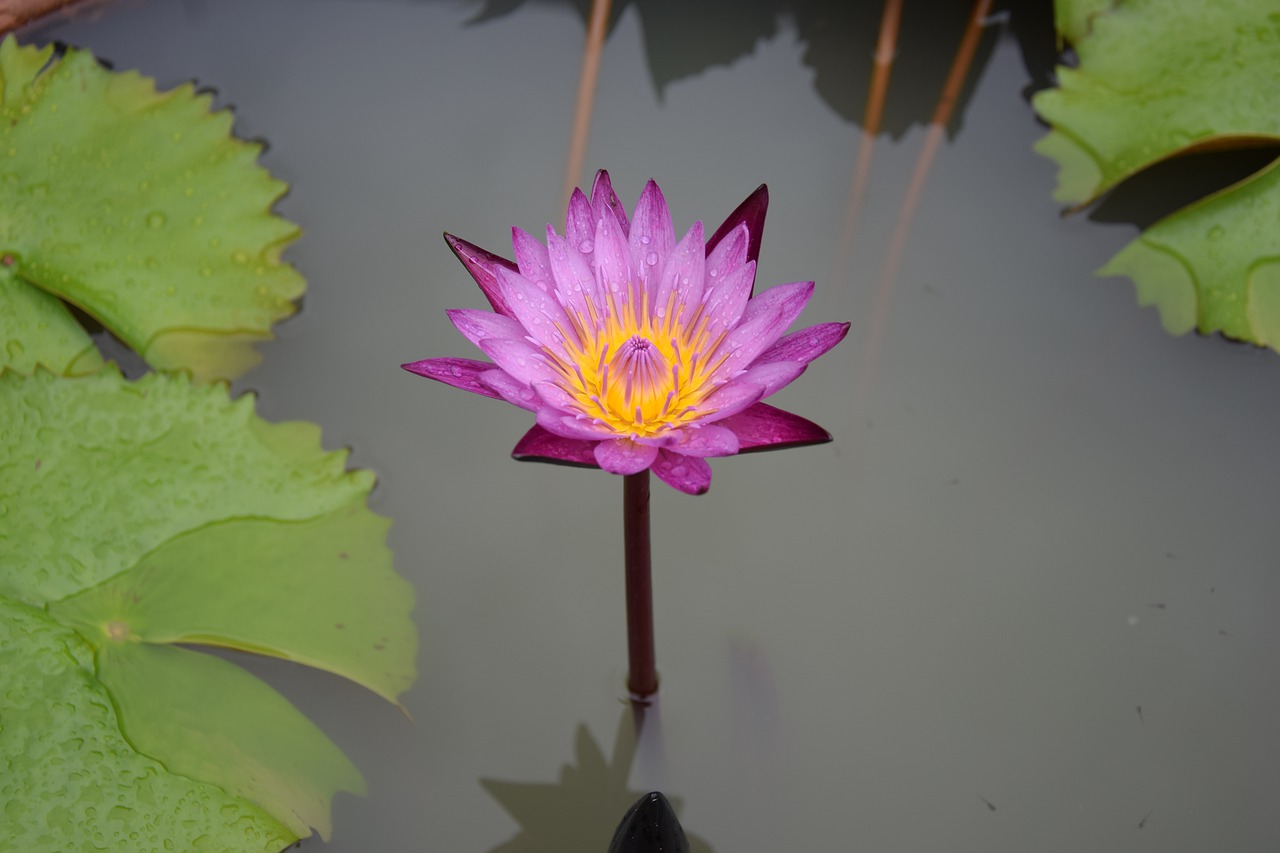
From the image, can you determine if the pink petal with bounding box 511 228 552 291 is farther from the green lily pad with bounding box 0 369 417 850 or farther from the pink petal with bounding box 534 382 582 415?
the green lily pad with bounding box 0 369 417 850

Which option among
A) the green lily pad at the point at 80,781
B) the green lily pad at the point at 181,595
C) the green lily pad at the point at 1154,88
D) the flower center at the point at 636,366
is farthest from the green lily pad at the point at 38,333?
the green lily pad at the point at 1154,88

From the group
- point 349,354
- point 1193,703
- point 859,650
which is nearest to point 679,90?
point 349,354

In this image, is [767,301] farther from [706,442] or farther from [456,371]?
[456,371]

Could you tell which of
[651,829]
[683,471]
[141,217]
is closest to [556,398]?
[683,471]

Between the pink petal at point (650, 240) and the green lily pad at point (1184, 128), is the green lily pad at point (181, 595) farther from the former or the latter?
the green lily pad at point (1184, 128)

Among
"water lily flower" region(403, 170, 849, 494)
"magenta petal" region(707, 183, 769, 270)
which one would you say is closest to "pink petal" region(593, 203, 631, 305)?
"water lily flower" region(403, 170, 849, 494)

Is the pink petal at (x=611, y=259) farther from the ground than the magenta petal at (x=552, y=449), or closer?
farther from the ground

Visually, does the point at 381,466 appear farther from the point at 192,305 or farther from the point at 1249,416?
the point at 1249,416
